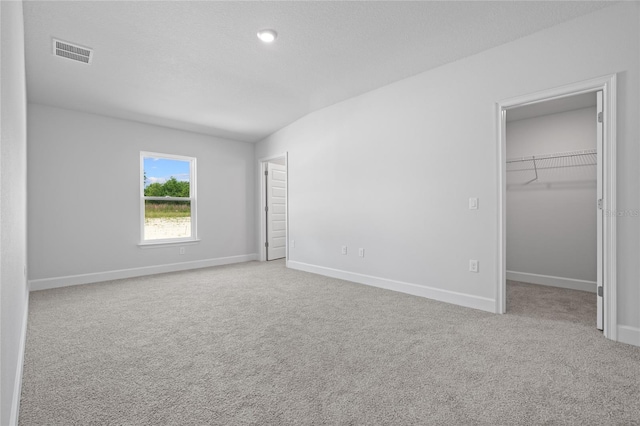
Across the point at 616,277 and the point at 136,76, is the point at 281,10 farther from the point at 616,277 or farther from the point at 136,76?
the point at 616,277

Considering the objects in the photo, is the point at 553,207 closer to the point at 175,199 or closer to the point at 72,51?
the point at 175,199

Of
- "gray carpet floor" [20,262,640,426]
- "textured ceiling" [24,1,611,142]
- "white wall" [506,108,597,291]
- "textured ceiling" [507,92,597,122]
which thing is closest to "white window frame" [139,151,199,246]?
"textured ceiling" [24,1,611,142]

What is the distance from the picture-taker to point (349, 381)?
1980 mm

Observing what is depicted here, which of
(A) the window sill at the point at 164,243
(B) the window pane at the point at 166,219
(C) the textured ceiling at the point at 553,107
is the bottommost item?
(A) the window sill at the point at 164,243

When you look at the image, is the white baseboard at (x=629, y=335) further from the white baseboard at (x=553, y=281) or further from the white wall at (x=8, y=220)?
the white wall at (x=8, y=220)

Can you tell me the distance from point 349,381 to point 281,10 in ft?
9.49

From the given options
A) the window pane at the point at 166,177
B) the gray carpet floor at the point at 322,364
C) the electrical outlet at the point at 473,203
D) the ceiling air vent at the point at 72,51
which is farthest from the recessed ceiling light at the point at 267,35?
the window pane at the point at 166,177

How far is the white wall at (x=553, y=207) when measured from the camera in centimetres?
422

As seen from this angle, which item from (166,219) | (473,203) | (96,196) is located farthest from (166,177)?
(473,203)

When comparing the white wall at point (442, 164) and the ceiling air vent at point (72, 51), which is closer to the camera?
the white wall at point (442, 164)

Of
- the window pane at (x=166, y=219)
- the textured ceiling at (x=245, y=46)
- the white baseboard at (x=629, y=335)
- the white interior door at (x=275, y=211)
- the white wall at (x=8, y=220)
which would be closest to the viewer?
the white wall at (x=8, y=220)

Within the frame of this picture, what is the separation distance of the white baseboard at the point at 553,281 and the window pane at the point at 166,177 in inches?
221

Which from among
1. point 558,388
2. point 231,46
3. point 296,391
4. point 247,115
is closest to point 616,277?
point 558,388

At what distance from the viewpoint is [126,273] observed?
5055 millimetres
